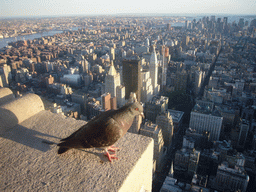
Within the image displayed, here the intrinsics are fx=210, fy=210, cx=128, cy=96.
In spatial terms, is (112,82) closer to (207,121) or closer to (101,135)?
(207,121)

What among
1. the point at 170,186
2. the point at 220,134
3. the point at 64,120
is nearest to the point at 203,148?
the point at 220,134

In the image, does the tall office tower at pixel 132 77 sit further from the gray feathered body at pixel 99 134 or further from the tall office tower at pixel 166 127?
the gray feathered body at pixel 99 134

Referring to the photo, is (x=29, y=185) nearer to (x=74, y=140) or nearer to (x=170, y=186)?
(x=74, y=140)

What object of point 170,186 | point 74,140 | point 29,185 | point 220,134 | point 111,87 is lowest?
point 220,134

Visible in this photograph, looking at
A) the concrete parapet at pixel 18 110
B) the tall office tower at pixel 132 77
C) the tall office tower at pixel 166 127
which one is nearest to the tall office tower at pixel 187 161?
the tall office tower at pixel 166 127

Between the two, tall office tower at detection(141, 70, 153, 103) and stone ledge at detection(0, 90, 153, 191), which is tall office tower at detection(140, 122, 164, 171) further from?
stone ledge at detection(0, 90, 153, 191)
